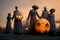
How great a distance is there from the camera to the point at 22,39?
10.2 meters

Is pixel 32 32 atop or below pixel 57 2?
below

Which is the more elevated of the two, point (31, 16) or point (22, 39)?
point (31, 16)

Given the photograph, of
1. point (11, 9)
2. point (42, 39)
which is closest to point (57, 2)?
point (11, 9)

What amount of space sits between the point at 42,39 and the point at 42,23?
1825mm

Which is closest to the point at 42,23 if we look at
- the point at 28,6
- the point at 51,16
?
the point at 51,16

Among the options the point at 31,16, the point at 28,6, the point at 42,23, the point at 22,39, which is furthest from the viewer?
the point at 28,6

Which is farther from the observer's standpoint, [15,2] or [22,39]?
[15,2]

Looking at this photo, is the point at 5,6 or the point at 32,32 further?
the point at 5,6

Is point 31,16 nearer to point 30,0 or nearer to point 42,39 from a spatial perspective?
point 42,39

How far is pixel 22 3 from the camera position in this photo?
2439 centimetres

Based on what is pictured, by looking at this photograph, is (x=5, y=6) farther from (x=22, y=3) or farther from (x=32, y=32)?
(x=32, y=32)

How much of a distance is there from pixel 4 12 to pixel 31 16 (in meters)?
11.3

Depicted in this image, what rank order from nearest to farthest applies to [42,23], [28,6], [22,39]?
[22,39] < [42,23] < [28,6]

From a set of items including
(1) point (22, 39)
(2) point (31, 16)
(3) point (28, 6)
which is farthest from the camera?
(3) point (28, 6)
